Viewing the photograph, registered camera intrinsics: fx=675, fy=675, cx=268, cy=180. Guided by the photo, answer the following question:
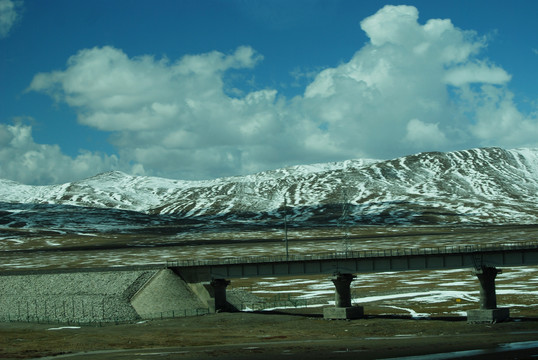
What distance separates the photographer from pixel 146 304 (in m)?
98.6

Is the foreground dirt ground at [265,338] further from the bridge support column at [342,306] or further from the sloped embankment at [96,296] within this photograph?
the sloped embankment at [96,296]

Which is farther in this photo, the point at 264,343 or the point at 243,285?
the point at 243,285

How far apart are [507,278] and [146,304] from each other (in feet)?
232

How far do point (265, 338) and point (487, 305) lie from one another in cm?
2791

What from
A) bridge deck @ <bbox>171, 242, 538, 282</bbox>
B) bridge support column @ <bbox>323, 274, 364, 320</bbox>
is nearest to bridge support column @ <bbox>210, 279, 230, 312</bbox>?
bridge deck @ <bbox>171, 242, 538, 282</bbox>

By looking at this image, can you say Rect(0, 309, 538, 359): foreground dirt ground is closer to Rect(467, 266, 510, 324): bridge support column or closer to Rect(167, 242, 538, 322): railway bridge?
Rect(467, 266, 510, 324): bridge support column

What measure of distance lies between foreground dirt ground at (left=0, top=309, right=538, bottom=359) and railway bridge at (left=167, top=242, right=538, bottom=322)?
10.7 feet

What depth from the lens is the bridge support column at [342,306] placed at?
287 ft

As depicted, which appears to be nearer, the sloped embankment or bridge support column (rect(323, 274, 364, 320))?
bridge support column (rect(323, 274, 364, 320))

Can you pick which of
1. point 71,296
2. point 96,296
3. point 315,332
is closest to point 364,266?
point 315,332

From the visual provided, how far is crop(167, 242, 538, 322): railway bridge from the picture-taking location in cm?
8212

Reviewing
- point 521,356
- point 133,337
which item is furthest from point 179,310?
point 521,356

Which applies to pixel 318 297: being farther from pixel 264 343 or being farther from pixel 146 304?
pixel 264 343

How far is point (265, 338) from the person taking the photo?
7431 cm
